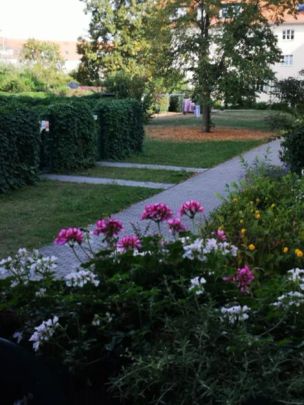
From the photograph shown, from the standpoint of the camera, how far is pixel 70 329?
2.45 meters

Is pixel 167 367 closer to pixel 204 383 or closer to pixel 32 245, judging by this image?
pixel 204 383

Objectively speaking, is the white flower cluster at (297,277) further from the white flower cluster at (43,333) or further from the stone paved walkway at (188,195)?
the stone paved walkway at (188,195)

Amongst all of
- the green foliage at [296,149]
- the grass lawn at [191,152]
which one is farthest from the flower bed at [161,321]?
the grass lawn at [191,152]

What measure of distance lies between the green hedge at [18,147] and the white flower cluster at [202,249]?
25.9ft

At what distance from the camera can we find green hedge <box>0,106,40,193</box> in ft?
34.1

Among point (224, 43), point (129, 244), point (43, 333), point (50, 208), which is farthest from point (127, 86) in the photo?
point (43, 333)

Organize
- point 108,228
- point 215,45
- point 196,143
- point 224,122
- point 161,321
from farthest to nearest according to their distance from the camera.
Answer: point 224,122
point 215,45
point 196,143
point 108,228
point 161,321

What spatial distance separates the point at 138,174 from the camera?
42.9ft

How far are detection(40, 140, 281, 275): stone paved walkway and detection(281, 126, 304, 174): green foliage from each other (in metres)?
0.38

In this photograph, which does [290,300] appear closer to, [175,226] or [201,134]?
[175,226]

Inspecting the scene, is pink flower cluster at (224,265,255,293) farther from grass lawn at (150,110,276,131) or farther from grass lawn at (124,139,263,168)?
grass lawn at (150,110,276,131)

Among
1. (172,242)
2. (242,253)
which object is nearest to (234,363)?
(172,242)

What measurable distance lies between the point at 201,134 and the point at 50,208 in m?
15.1

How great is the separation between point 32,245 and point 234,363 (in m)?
5.14
